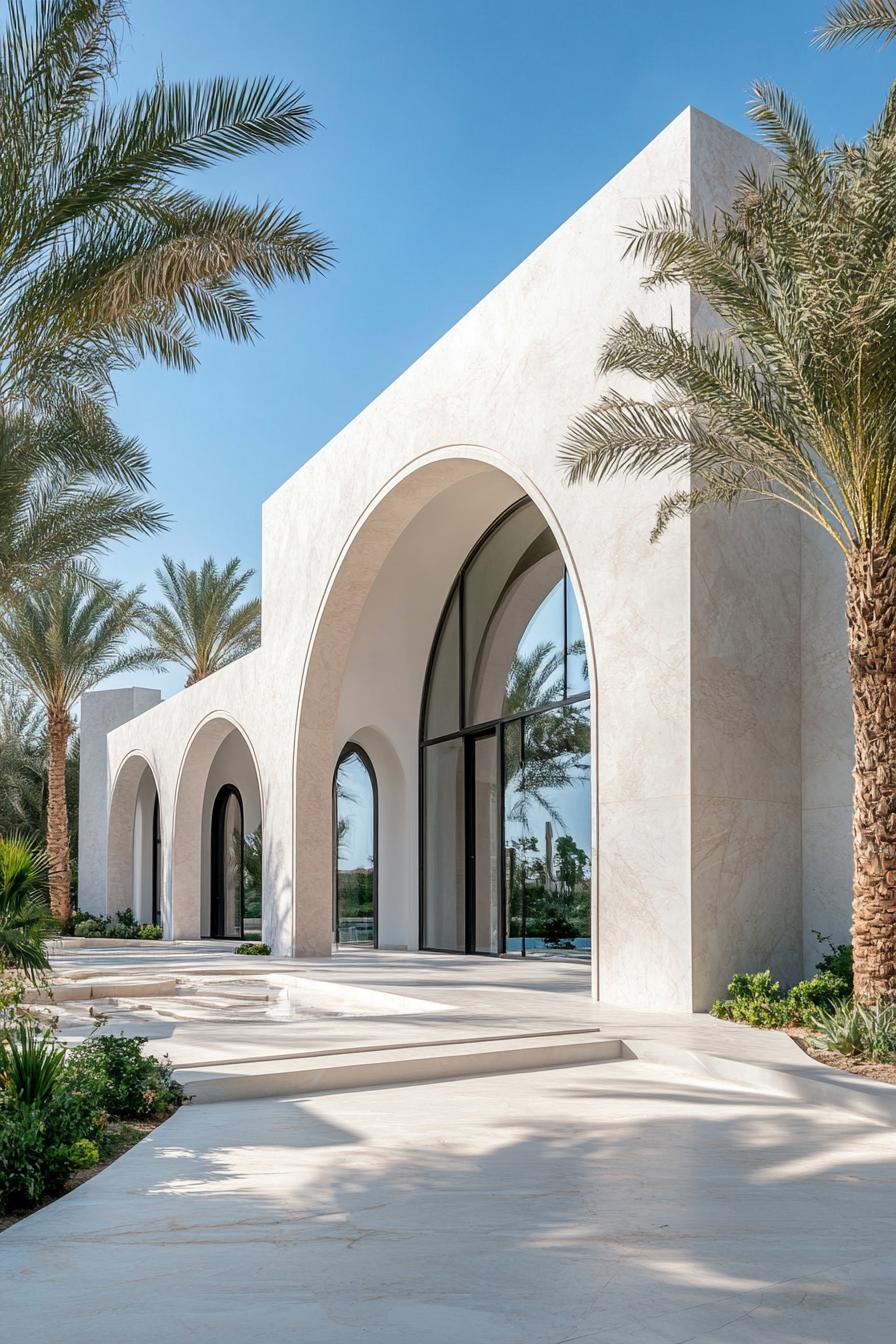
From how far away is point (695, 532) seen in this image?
36.8ft

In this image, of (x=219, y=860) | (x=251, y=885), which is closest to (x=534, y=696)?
(x=251, y=885)

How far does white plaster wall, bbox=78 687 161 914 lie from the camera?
120 feet

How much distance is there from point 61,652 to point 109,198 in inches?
849

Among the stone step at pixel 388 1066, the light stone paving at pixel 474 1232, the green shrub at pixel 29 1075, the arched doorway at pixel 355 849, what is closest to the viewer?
the light stone paving at pixel 474 1232

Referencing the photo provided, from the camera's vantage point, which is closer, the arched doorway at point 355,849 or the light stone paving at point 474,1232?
the light stone paving at point 474,1232

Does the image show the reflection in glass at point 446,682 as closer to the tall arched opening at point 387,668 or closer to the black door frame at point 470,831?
the tall arched opening at point 387,668

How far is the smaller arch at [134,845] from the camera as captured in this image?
34094 mm

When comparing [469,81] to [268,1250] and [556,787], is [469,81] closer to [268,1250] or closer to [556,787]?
[556,787]

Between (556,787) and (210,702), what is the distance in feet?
33.8

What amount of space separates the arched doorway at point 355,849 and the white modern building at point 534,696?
73 mm

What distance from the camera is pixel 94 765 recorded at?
36844 millimetres

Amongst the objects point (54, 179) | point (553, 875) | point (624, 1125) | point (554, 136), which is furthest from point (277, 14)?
point (624, 1125)

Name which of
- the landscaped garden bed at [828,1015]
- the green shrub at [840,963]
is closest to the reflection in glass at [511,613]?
the green shrub at [840,963]

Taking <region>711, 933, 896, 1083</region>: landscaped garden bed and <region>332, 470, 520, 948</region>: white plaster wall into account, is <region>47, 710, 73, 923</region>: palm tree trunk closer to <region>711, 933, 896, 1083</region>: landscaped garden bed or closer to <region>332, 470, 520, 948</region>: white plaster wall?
<region>332, 470, 520, 948</region>: white plaster wall
